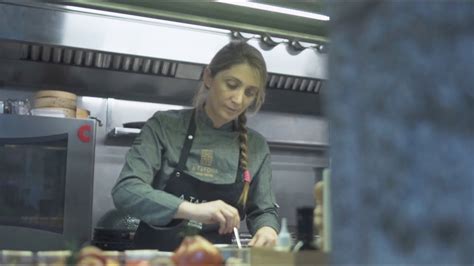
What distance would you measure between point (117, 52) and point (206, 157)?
86cm

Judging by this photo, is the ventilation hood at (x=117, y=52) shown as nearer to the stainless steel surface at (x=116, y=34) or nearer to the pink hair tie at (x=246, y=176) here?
the stainless steel surface at (x=116, y=34)

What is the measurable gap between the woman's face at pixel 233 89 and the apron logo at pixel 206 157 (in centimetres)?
13

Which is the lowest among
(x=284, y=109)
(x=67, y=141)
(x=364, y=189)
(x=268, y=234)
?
(x=268, y=234)

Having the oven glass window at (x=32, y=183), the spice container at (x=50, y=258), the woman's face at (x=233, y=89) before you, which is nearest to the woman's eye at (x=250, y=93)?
the woman's face at (x=233, y=89)

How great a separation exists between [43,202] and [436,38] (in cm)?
215

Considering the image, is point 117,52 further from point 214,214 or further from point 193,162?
point 214,214

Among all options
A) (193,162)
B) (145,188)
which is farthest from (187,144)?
(145,188)

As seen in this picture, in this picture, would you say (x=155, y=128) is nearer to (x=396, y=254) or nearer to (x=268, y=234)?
(x=268, y=234)

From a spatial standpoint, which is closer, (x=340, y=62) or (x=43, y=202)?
(x=340, y=62)

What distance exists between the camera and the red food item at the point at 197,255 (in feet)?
2.19

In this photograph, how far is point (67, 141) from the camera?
225cm

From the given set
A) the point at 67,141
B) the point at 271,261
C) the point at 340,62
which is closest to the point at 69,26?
the point at 67,141

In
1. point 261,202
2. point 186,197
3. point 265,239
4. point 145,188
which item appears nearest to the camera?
point 265,239

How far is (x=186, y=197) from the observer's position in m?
1.73
